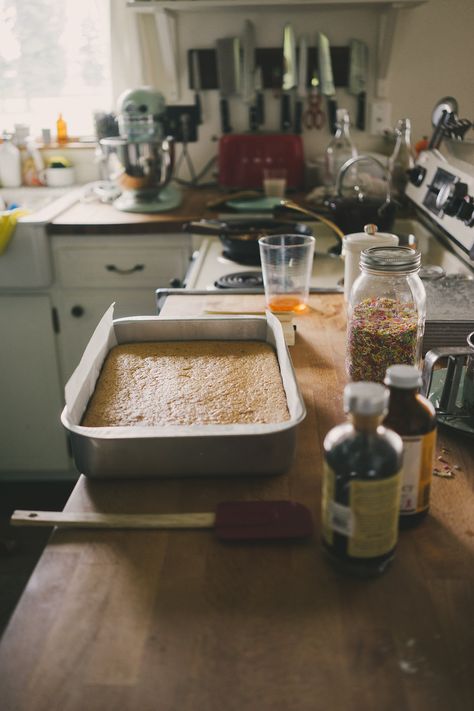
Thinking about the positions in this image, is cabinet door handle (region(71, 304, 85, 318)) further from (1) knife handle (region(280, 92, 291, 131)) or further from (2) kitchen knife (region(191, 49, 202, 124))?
(1) knife handle (region(280, 92, 291, 131))

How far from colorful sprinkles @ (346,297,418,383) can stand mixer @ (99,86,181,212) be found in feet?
5.32

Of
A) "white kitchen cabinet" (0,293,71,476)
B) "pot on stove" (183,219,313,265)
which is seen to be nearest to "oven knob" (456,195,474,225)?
"pot on stove" (183,219,313,265)

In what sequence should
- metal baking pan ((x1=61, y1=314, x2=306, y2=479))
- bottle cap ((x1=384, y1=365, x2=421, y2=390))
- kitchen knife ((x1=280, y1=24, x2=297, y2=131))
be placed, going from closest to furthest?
1. bottle cap ((x1=384, y1=365, x2=421, y2=390))
2. metal baking pan ((x1=61, y1=314, x2=306, y2=479))
3. kitchen knife ((x1=280, y1=24, x2=297, y2=131))

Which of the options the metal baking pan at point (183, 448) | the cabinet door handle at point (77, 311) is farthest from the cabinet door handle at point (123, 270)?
the metal baking pan at point (183, 448)

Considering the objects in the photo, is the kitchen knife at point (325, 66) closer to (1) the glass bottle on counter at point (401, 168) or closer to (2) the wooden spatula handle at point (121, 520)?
(1) the glass bottle on counter at point (401, 168)

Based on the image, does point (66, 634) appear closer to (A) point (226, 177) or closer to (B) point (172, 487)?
(B) point (172, 487)

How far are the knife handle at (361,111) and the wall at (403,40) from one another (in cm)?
3

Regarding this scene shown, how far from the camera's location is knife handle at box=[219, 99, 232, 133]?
9.82 ft

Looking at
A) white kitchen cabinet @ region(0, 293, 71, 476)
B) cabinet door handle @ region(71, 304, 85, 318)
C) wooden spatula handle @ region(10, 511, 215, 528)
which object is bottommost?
white kitchen cabinet @ region(0, 293, 71, 476)

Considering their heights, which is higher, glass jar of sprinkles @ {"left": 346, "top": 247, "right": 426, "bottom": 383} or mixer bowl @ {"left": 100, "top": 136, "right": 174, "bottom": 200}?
mixer bowl @ {"left": 100, "top": 136, "right": 174, "bottom": 200}

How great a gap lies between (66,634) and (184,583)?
0.13 meters

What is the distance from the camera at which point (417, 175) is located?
2.32 metres

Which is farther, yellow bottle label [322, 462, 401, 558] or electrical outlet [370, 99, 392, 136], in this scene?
electrical outlet [370, 99, 392, 136]

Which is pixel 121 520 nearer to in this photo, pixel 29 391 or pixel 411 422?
pixel 411 422
